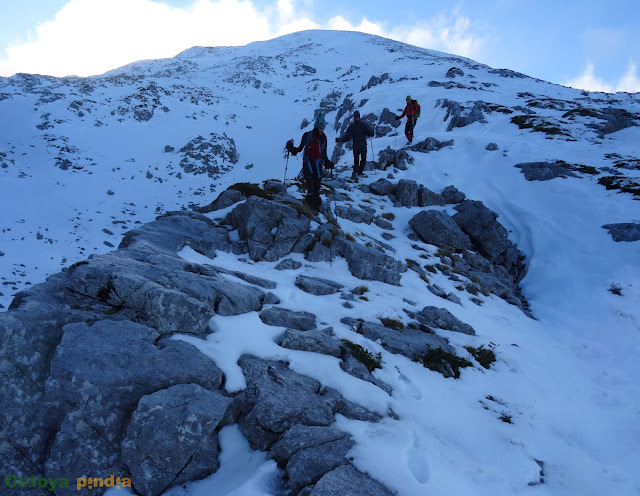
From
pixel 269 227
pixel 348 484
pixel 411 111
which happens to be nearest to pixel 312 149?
pixel 269 227

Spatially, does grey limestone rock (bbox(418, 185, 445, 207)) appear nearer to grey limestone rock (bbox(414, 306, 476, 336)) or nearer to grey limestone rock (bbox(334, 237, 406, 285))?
grey limestone rock (bbox(334, 237, 406, 285))

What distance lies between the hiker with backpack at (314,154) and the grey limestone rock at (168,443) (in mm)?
10295

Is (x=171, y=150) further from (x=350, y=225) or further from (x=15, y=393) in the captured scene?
(x=15, y=393)

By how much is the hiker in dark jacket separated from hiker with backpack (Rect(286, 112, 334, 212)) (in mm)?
3850

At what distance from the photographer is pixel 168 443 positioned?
453 cm

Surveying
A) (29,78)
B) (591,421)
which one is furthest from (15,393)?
(29,78)

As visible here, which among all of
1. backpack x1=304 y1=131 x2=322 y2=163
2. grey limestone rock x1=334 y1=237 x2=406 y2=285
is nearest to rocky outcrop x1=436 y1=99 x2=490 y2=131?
backpack x1=304 y1=131 x2=322 y2=163

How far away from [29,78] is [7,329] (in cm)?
5618

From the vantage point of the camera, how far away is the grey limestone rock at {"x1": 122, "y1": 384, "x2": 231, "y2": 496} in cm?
445

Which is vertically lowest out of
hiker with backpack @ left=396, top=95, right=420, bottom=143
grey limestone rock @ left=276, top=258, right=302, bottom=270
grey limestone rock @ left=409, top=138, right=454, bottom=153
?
grey limestone rock @ left=276, top=258, right=302, bottom=270

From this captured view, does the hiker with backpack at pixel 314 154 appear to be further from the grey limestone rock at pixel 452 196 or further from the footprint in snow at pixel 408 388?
the footprint in snow at pixel 408 388

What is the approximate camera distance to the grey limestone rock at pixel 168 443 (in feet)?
14.6

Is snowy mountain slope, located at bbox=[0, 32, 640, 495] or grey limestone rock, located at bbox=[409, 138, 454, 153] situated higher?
grey limestone rock, located at bbox=[409, 138, 454, 153]

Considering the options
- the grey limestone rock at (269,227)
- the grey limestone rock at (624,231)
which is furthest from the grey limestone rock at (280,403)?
the grey limestone rock at (624,231)
